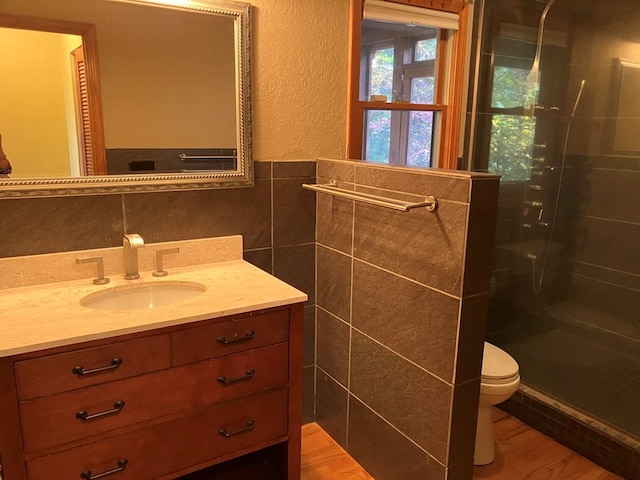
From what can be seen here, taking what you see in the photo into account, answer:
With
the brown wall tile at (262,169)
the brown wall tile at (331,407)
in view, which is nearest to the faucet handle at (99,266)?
the brown wall tile at (262,169)

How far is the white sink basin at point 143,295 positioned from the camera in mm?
1723

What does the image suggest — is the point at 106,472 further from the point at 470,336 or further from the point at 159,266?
the point at 470,336

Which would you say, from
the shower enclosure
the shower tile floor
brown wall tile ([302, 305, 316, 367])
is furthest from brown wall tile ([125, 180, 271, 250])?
the shower tile floor

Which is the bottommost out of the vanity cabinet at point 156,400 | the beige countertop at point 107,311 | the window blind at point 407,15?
the vanity cabinet at point 156,400

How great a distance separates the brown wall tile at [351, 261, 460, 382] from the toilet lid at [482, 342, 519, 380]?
0.45 metres

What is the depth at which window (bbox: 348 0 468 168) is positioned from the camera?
7.60 feet

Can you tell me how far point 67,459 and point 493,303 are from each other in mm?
2328

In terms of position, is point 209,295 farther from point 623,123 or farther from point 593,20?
point 593,20

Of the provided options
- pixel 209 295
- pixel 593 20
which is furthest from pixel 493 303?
pixel 209 295

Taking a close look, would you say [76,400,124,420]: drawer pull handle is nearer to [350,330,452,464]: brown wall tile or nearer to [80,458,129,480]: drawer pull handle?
[80,458,129,480]: drawer pull handle

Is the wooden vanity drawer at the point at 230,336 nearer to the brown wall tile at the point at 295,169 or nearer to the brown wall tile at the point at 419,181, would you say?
the brown wall tile at the point at 419,181

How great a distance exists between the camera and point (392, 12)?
7.73ft

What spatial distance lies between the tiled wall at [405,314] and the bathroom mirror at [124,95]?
1.71 ft

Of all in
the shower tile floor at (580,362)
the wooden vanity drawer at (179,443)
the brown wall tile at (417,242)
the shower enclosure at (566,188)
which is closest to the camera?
the wooden vanity drawer at (179,443)
